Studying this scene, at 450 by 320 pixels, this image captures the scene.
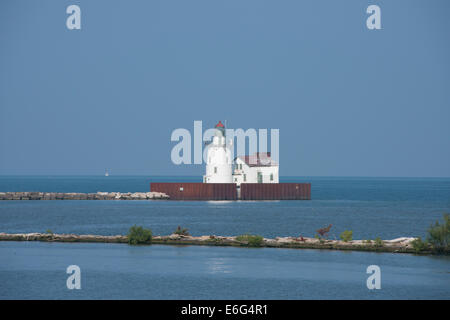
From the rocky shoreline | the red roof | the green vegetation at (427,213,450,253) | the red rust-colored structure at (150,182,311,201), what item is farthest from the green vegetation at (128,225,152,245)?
the red roof

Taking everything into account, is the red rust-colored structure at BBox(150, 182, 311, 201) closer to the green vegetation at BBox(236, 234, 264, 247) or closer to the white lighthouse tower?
the white lighthouse tower

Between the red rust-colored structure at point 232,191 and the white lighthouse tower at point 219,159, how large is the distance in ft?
3.39

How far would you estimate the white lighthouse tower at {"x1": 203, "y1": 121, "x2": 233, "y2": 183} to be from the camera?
83.5 meters

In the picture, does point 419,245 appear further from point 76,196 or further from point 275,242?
point 76,196

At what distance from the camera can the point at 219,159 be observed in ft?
276

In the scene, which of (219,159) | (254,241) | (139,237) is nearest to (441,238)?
(254,241)

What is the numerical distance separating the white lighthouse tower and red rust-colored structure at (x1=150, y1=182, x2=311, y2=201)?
103 cm

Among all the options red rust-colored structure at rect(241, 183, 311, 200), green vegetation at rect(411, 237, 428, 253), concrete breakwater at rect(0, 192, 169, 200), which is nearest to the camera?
green vegetation at rect(411, 237, 428, 253)

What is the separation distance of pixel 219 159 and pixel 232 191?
16.5 feet

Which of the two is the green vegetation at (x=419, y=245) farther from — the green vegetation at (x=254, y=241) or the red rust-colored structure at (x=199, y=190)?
the red rust-colored structure at (x=199, y=190)

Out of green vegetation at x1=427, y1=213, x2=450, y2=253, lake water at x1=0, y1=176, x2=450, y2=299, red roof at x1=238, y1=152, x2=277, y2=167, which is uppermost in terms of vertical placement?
red roof at x1=238, y1=152, x2=277, y2=167
